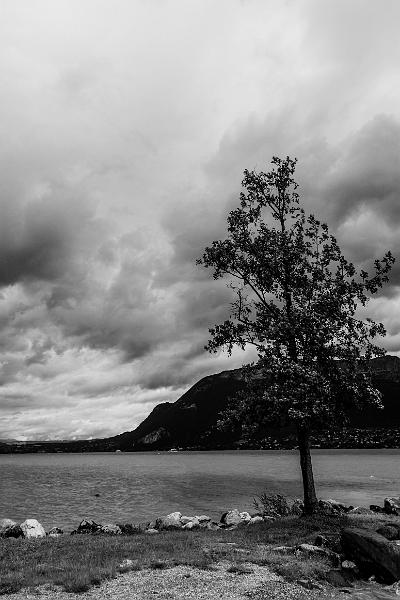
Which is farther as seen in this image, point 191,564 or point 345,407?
point 345,407

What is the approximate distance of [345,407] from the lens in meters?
28.3

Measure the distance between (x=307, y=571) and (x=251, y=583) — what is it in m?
2.42

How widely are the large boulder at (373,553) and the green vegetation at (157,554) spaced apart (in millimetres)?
1226

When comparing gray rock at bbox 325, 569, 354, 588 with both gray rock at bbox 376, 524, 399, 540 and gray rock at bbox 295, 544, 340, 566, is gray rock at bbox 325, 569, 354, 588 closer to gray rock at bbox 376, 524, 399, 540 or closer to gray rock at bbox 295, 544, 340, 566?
gray rock at bbox 295, 544, 340, 566

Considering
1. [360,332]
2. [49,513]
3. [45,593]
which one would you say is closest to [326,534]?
[360,332]

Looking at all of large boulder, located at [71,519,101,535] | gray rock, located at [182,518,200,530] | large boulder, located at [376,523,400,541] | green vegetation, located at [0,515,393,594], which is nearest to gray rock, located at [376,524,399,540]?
large boulder, located at [376,523,400,541]

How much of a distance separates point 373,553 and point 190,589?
687cm

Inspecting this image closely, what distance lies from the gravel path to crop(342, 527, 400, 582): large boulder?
265cm

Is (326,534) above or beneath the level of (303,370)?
beneath

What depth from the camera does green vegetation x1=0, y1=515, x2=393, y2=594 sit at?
1663 centimetres

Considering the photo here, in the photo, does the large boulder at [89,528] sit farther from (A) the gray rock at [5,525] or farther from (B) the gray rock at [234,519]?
(B) the gray rock at [234,519]

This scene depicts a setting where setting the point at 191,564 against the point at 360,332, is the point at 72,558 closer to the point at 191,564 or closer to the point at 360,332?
the point at 191,564

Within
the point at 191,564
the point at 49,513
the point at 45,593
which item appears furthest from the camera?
the point at 49,513

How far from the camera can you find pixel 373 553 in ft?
56.1
